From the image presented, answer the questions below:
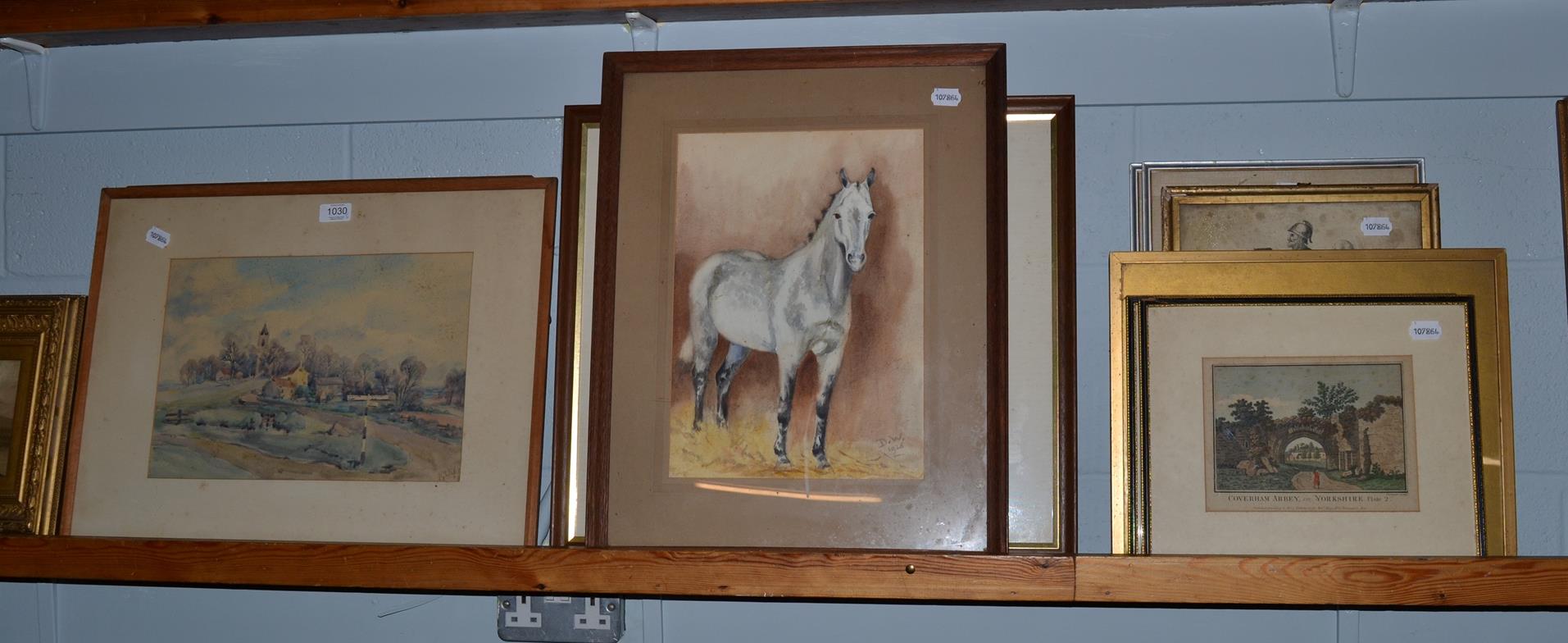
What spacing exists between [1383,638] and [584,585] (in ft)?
3.05

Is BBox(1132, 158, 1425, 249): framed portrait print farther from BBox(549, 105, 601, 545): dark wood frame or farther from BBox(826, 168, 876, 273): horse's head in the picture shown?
BBox(549, 105, 601, 545): dark wood frame

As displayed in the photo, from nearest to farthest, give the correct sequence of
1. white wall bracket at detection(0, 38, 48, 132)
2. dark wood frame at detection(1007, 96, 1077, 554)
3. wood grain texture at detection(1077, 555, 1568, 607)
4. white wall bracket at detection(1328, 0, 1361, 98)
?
wood grain texture at detection(1077, 555, 1568, 607), dark wood frame at detection(1007, 96, 1077, 554), white wall bracket at detection(1328, 0, 1361, 98), white wall bracket at detection(0, 38, 48, 132)

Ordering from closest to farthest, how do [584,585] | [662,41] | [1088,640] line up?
[584,585]
[1088,640]
[662,41]

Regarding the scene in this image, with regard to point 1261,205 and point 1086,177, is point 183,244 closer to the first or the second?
point 1086,177

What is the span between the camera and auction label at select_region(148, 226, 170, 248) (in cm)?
140

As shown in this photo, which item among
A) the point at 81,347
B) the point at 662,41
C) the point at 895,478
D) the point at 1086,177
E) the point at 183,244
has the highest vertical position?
the point at 662,41

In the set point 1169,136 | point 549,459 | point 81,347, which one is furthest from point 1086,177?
point 81,347

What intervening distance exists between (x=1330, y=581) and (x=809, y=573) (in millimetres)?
535

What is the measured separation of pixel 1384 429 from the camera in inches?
48.8

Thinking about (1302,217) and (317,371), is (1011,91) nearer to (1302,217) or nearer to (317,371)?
(1302,217)

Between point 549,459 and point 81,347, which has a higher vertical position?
point 81,347

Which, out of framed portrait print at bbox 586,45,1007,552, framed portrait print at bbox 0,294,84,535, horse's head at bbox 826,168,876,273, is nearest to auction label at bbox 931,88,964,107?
framed portrait print at bbox 586,45,1007,552

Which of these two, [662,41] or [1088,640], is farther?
[662,41]

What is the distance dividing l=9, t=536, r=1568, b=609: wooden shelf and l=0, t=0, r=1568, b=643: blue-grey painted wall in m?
0.17
